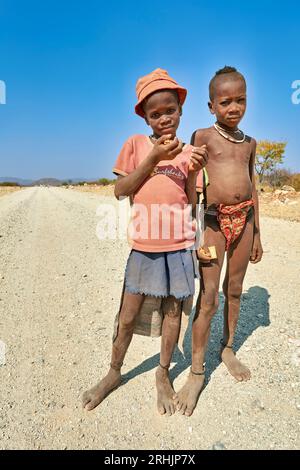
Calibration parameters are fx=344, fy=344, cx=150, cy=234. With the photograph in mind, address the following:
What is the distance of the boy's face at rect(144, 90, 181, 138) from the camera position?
1.76m

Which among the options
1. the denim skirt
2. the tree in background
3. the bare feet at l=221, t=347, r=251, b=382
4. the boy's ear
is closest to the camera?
the denim skirt

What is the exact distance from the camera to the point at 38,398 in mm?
2266

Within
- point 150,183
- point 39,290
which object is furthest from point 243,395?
point 39,290

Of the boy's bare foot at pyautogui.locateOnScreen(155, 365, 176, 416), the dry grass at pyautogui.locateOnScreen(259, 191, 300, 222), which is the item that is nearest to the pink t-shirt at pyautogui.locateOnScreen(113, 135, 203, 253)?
the boy's bare foot at pyautogui.locateOnScreen(155, 365, 176, 416)

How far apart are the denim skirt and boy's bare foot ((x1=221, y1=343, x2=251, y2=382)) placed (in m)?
0.86

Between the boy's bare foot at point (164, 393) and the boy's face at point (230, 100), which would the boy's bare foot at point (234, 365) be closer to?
the boy's bare foot at point (164, 393)

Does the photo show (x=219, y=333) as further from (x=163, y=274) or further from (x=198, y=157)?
(x=198, y=157)

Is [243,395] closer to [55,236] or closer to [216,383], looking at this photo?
[216,383]

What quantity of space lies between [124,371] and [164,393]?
43 cm

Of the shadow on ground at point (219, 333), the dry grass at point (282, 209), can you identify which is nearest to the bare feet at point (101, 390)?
the shadow on ground at point (219, 333)

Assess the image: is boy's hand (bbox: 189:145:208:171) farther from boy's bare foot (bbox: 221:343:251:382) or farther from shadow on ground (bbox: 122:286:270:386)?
boy's bare foot (bbox: 221:343:251:382)

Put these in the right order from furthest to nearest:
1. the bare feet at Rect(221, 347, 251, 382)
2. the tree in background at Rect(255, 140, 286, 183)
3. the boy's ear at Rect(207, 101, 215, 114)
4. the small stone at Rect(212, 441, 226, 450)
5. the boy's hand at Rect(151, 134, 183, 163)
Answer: the tree in background at Rect(255, 140, 286, 183) < the bare feet at Rect(221, 347, 251, 382) < the boy's ear at Rect(207, 101, 215, 114) < the small stone at Rect(212, 441, 226, 450) < the boy's hand at Rect(151, 134, 183, 163)

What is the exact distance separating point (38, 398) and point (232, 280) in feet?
5.07

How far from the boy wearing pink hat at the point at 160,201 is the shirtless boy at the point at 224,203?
184 millimetres
